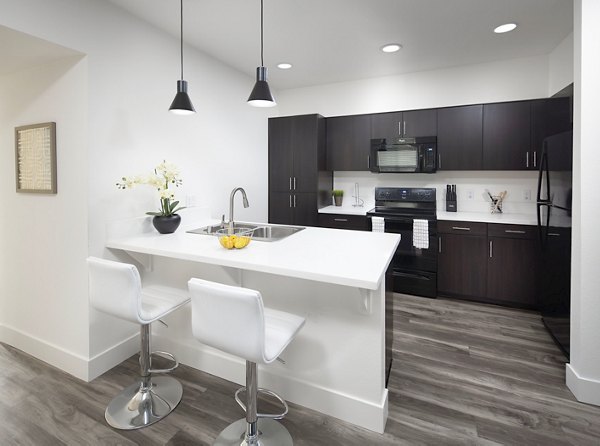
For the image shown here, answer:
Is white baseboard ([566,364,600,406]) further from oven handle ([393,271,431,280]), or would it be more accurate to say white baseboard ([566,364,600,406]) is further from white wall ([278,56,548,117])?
white wall ([278,56,548,117])

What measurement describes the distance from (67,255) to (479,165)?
13.0 ft

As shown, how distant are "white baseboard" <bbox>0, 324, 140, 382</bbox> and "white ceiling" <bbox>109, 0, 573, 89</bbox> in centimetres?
250

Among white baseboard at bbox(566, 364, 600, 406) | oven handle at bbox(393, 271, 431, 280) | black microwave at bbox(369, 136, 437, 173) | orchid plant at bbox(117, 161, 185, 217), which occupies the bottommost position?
white baseboard at bbox(566, 364, 600, 406)

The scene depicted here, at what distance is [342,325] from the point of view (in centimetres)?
186

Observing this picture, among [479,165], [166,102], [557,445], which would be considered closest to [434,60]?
[479,165]

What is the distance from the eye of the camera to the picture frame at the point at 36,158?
233 cm

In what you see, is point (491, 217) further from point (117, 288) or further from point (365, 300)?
point (117, 288)

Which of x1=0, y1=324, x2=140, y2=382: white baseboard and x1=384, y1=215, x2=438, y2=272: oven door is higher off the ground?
x1=384, y1=215, x2=438, y2=272: oven door

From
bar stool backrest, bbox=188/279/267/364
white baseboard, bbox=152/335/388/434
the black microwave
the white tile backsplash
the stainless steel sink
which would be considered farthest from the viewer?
the black microwave

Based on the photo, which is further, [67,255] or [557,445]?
[67,255]

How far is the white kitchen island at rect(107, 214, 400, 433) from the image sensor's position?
171 centimetres

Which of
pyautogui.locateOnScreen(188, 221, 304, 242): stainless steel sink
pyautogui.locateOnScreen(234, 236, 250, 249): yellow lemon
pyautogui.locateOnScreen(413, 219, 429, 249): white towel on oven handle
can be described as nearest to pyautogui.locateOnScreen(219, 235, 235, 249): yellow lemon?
pyautogui.locateOnScreen(234, 236, 250, 249): yellow lemon

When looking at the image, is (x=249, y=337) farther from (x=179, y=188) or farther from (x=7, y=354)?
(x=7, y=354)

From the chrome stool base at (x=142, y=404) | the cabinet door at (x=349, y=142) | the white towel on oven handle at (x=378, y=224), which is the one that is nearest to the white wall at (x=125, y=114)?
the chrome stool base at (x=142, y=404)
